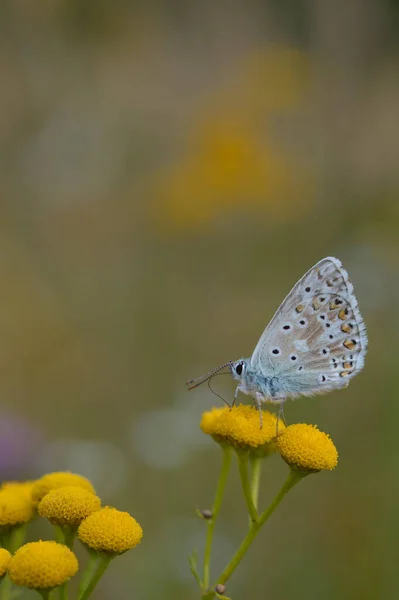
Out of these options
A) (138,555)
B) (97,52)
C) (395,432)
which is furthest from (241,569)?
(97,52)

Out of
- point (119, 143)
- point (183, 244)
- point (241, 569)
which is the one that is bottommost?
point (241, 569)

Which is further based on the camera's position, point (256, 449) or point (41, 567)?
point (256, 449)

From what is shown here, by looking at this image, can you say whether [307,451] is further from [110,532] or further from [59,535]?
[59,535]

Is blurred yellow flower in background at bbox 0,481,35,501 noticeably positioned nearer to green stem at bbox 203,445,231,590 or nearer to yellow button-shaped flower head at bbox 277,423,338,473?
green stem at bbox 203,445,231,590

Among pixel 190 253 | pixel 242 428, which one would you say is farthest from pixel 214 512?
pixel 190 253

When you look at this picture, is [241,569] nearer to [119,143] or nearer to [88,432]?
[88,432]

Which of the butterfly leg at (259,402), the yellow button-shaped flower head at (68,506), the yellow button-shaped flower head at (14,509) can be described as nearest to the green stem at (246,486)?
the butterfly leg at (259,402)
